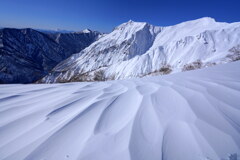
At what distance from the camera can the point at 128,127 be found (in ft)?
4.56

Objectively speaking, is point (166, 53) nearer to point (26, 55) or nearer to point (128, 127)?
point (128, 127)

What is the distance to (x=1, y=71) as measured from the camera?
9444cm

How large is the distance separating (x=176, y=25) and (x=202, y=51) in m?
64.1

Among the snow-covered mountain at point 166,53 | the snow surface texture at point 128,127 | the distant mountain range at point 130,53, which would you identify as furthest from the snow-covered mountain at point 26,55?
the snow surface texture at point 128,127

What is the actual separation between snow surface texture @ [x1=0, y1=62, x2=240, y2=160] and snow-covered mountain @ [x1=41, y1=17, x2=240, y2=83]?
4421 cm

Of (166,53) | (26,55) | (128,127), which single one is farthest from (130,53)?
(128,127)

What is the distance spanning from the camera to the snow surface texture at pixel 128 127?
1091 mm

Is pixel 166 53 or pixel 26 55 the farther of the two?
pixel 26 55

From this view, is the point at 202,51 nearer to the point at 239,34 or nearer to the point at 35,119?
the point at 239,34

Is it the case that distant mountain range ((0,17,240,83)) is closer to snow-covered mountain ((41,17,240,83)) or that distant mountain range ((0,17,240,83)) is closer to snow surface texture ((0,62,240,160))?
snow-covered mountain ((41,17,240,83))

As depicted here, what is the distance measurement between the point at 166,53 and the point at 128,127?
3395 inches

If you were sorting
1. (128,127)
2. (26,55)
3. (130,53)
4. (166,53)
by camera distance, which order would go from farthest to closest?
(26,55)
(130,53)
(166,53)
(128,127)

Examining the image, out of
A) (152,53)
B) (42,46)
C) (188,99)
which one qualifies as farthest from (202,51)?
(42,46)

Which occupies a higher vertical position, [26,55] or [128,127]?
[128,127]
